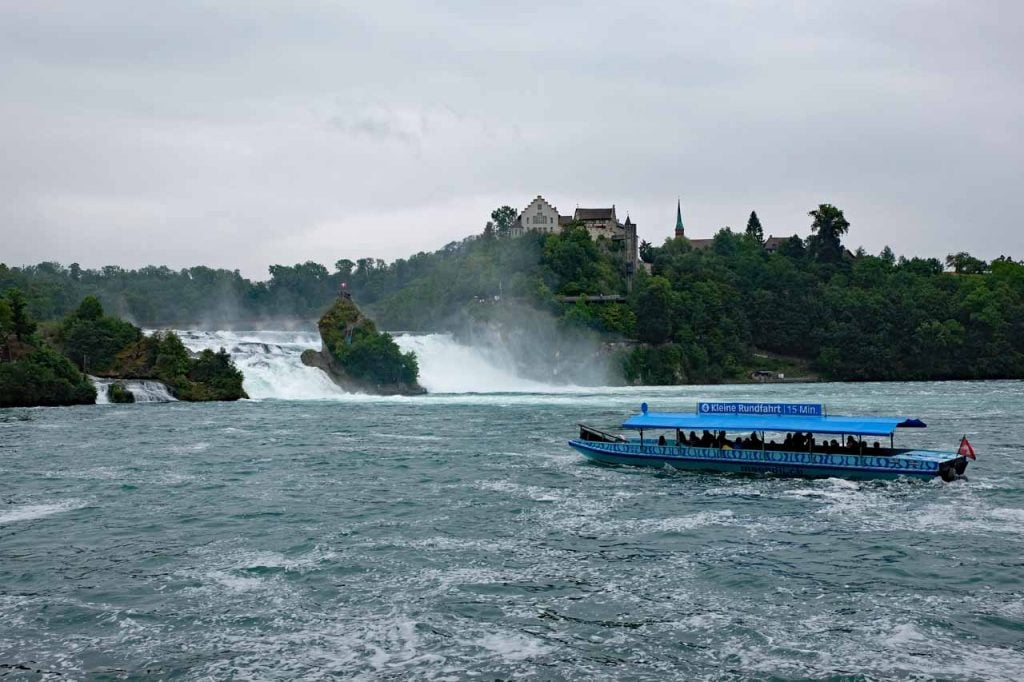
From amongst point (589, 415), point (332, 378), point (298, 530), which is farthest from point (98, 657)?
point (332, 378)

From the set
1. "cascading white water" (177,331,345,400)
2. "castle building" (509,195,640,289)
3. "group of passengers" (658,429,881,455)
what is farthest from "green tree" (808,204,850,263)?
"group of passengers" (658,429,881,455)

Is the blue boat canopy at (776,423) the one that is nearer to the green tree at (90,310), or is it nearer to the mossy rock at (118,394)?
the mossy rock at (118,394)

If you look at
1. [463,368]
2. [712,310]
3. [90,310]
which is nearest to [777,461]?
[90,310]

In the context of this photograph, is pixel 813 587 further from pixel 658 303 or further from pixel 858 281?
pixel 858 281

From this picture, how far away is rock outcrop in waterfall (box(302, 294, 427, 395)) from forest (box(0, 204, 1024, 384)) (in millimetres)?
35775

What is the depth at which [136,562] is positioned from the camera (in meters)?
26.4

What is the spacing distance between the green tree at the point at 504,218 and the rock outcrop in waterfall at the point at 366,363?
3713 inches

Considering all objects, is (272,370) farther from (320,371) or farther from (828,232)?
(828,232)

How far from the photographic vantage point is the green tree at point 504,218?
637 feet

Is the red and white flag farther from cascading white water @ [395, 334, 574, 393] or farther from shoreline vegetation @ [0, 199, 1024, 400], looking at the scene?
shoreline vegetation @ [0, 199, 1024, 400]

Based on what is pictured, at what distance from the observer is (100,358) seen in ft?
285

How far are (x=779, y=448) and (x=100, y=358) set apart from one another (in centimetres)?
6760

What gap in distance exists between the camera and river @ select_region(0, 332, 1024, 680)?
18.9m

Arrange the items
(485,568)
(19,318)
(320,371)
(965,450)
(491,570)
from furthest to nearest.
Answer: (320,371) → (19,318) → (965,450) → (485,568) → (491,570)
